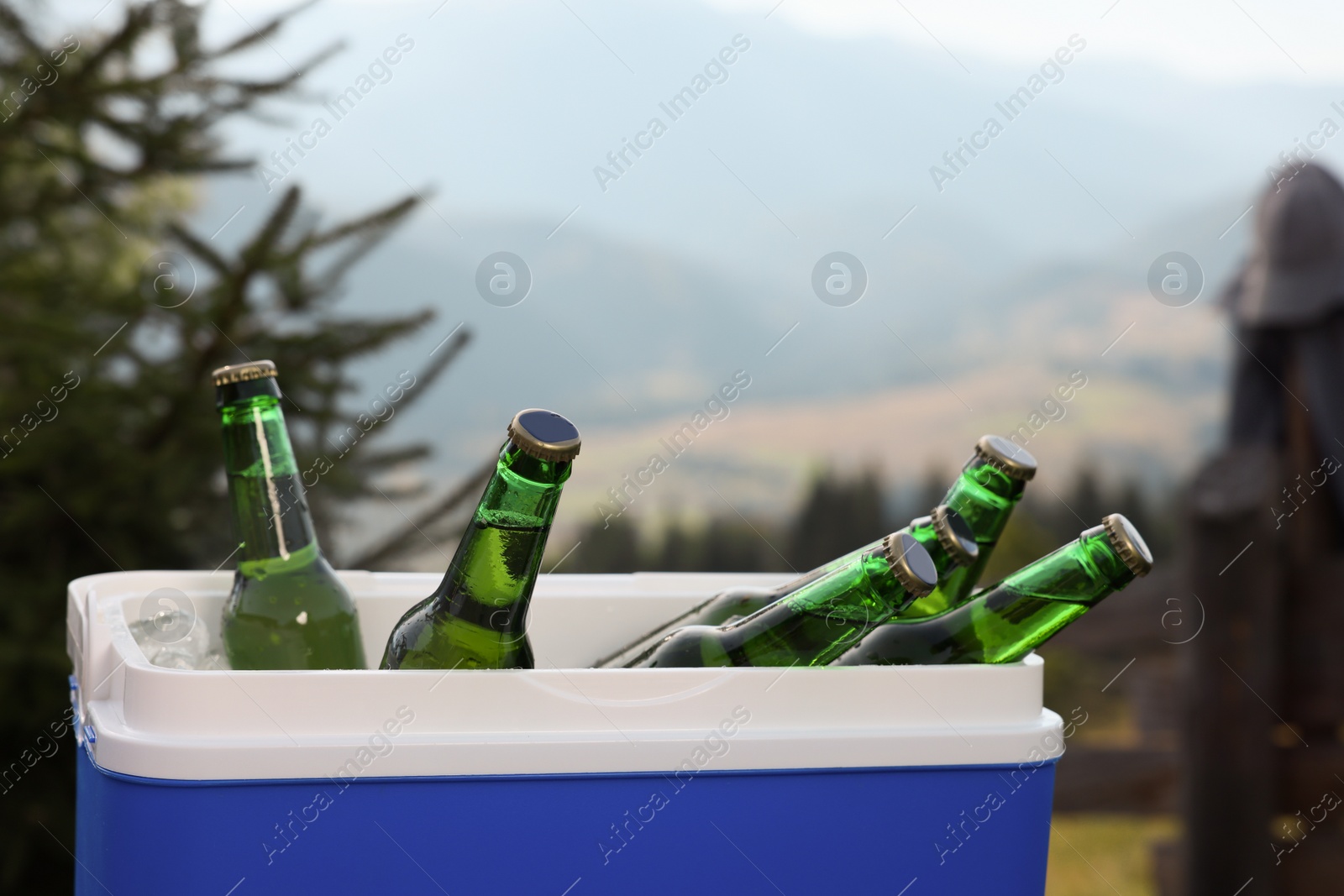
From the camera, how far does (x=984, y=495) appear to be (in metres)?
0.84

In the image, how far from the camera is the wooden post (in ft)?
6.77

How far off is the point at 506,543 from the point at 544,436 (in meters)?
0.08

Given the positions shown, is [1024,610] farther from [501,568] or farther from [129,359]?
A: [129,359]


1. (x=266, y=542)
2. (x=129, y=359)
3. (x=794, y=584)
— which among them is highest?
(x=794, y=584)

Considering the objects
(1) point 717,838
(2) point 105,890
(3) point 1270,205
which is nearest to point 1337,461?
(3) point 1270,205

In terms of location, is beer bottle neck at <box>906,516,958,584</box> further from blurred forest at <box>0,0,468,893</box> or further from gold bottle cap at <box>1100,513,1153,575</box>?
blurred forest at <box>0,0,468,893</box>

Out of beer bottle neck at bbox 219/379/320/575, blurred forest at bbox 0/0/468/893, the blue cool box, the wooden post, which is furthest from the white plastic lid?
the wooden post

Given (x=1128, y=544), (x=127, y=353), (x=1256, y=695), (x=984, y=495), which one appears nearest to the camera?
(x=1128, y=544)

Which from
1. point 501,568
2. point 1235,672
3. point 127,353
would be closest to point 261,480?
point 501,568

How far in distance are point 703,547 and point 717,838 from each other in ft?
13.1

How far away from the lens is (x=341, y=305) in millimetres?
1777

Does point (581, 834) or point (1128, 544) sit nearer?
point (581, 834)

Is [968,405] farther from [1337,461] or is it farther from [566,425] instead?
[566,425]

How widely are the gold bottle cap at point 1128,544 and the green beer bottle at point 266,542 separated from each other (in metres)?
0.55
